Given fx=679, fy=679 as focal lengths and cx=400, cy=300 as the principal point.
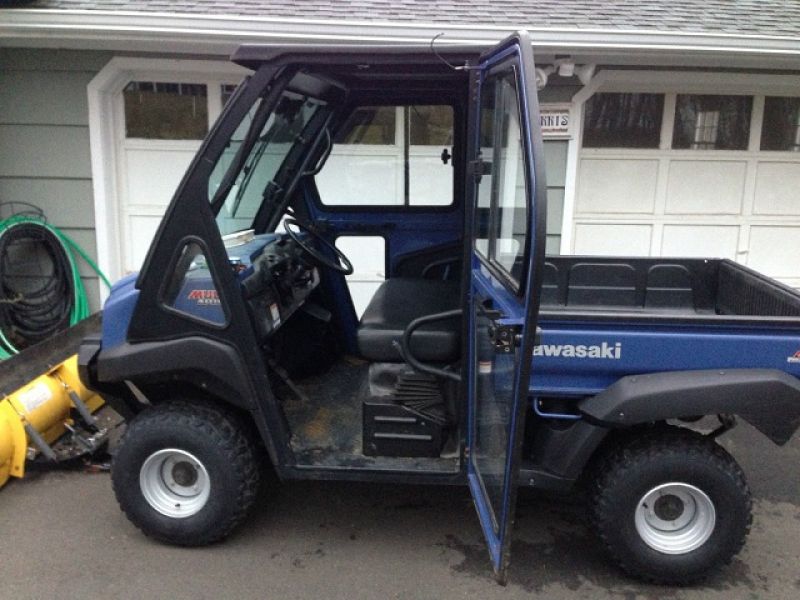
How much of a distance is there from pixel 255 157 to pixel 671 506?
2399 mm

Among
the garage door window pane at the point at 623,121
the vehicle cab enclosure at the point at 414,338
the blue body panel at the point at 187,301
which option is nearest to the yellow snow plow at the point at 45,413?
the vehicle cab enclosure at the point at 414,338

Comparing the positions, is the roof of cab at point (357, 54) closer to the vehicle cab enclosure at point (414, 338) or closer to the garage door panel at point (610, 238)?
the vehicle cab enclosure at point (414, 338)

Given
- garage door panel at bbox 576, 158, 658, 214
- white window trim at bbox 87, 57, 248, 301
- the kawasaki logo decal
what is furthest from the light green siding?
the kawasaki logo decal

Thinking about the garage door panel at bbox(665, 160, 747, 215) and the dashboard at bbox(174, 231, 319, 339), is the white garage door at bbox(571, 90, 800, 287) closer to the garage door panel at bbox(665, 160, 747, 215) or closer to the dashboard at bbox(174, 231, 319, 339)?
the garage door panel at bbox(665, 160, 747, 215)

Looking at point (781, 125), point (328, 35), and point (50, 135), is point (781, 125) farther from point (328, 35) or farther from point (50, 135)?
point (50, 135)

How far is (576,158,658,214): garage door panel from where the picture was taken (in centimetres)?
580

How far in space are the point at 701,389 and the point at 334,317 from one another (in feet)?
7.22

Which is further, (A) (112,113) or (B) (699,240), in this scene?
(B) (699,240)

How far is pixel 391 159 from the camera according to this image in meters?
3.91

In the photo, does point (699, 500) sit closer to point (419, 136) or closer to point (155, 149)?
point (419, 136)

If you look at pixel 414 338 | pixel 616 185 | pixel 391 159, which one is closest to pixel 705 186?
pixel 616 185

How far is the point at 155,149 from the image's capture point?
18.3 feet

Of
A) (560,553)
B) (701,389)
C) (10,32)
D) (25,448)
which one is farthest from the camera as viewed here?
(10,32)

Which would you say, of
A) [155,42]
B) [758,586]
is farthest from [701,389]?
[155,42]
